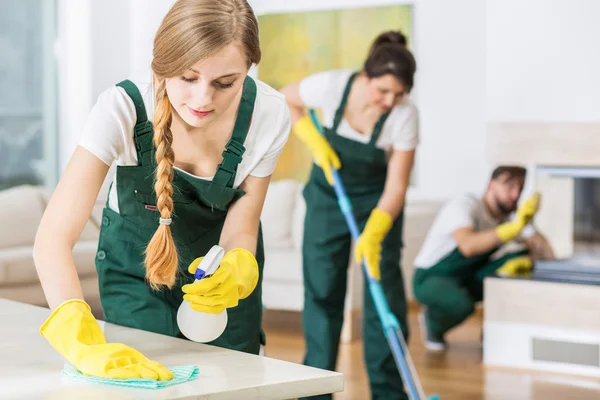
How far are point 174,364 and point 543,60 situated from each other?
132 inches

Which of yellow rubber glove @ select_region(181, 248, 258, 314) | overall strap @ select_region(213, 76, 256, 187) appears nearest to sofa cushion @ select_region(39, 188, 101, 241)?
overall strap @ select_region(213, 76, 256, 187)

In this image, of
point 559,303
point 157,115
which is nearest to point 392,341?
point 559,303

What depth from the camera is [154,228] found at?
1.88 m

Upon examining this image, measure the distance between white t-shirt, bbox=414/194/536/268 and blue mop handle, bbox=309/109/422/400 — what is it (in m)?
1.31

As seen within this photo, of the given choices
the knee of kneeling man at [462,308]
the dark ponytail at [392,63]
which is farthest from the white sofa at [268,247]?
the dark ponytail at [392,63]

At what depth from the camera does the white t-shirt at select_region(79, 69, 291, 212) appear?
1.61 m

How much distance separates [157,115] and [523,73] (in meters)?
3.00

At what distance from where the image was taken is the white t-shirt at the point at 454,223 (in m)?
4.60

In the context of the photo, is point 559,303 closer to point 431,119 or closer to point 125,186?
point 431,119

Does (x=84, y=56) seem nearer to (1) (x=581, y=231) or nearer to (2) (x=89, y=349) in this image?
(1) (x=581, y=231)

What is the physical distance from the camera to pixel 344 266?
3.41m

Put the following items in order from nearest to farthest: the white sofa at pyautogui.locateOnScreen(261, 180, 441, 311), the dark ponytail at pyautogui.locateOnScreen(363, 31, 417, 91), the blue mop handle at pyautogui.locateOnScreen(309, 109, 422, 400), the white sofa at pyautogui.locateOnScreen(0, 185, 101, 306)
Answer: the blue mop handle at pyautogui.locateOnScreen(309, 109, 422, 400)
the dark ponytail at pyautogui.locateOnScreen(363, 31, 417, 91)
the white sofa at pyautogui.locateOnScreen(0, 185, 101, 306)
the white sofa at pyautogui.locateOnScreen(261, 180, 441, 311)

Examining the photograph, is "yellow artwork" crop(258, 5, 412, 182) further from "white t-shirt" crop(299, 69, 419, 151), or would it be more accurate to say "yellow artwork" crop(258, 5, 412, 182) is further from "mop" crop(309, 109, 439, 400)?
"mop" crop(309, 109, 439, 400)

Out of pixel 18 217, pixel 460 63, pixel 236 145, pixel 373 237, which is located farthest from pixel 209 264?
pixel 460 63
